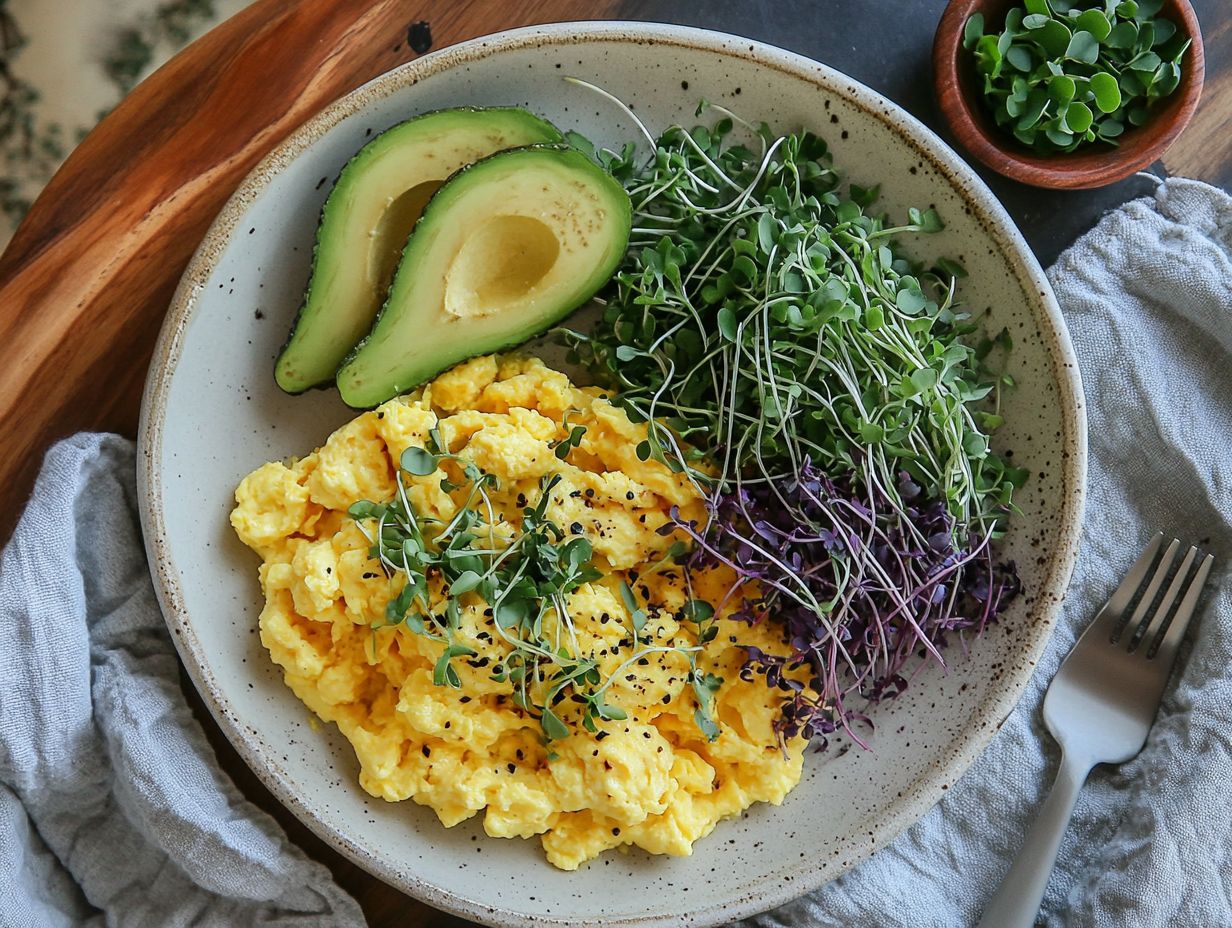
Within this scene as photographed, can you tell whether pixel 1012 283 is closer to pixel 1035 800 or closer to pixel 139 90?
pixel 1035 800

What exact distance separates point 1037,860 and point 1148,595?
0.52 metres

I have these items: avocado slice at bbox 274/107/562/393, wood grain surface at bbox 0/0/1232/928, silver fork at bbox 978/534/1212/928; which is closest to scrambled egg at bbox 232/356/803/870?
avocado slice at bbox 274/107/562/393

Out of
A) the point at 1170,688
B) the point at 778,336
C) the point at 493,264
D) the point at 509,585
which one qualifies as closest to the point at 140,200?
the point at 493,264

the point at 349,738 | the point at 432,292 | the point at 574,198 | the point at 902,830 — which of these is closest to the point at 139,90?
the point at 432,292

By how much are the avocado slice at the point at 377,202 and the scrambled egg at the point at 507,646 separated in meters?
0.17

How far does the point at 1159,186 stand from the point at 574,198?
3.86 ft

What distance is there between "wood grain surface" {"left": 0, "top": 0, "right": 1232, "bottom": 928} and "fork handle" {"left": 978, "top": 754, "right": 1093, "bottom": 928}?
987 millimetres

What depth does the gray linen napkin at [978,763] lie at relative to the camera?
1.89 meters

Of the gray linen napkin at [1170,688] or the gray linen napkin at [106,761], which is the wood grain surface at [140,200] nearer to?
the gray linen napkin at [106,761]

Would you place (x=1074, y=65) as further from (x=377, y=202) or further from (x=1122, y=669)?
(x=377, y=202)

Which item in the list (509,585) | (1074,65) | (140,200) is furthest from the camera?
(1074,65)

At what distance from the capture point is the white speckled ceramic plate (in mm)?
1851

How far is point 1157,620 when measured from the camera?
6.82 feet

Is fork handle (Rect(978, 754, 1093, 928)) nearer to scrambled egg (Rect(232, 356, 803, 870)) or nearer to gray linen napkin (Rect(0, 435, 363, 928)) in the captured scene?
scrambled egg (Rect(232, 356, 803, 870))
